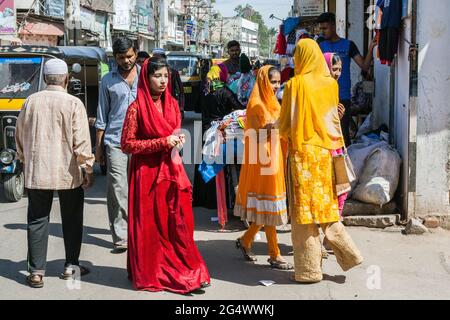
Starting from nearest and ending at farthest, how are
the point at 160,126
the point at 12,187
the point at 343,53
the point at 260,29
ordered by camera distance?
the point at 160,126
the point at 343,53
the point at 12,187
the point at 260,29

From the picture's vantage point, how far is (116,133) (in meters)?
5.89

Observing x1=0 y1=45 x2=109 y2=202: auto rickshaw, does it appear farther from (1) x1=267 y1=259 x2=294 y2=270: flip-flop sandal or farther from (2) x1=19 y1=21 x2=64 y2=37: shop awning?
(2) x1=19 y1=21 x2=64 y2=37: shop awning

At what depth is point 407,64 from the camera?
21.6ft

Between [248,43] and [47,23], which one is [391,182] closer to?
[47,23]

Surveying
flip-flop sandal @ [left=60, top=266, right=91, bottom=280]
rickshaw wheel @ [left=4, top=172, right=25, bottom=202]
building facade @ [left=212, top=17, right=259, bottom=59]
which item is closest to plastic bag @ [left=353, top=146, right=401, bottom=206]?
flip-flop sandal @ [left=60, top=266, right=91, bottom=280]

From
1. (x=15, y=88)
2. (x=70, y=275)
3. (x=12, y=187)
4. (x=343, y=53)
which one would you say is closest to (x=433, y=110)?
(x=343, y=53)

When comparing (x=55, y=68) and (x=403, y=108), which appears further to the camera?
(x=403, y=108)

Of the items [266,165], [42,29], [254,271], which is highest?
[42,29]

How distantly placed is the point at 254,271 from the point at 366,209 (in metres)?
1.91

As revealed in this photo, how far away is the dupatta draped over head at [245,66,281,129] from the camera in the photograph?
208 inches

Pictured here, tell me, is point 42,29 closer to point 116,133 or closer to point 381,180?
point 116,133

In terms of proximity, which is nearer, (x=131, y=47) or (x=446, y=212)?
(x=131, y=47)
